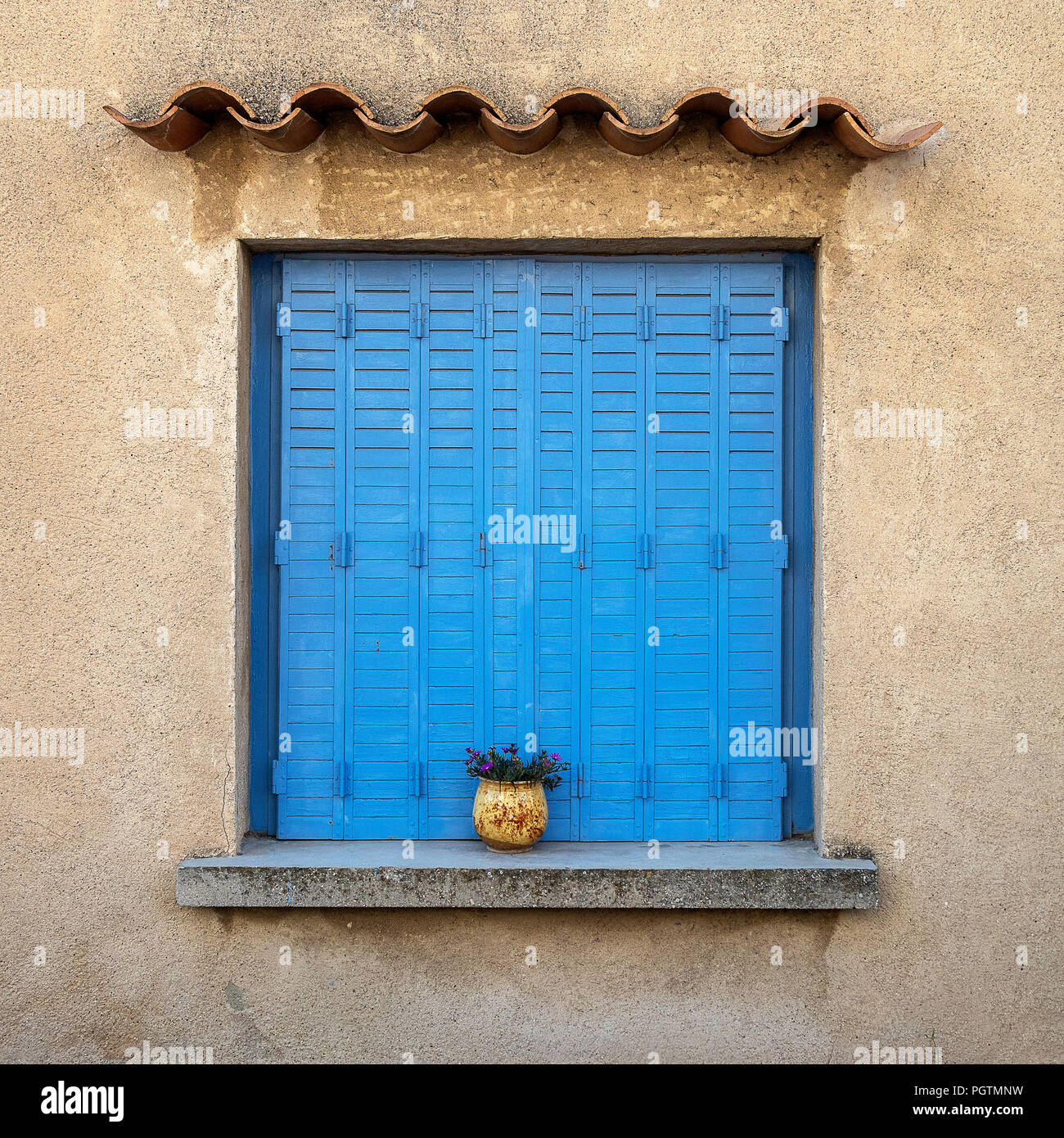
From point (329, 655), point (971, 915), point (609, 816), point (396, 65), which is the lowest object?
point (971, 915)

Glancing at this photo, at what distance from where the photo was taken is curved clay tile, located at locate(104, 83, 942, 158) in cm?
354

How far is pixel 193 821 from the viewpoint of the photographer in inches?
153

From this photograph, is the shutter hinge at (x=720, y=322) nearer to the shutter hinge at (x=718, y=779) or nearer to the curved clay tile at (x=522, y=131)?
the curved clay tile at (x=522, y=131)

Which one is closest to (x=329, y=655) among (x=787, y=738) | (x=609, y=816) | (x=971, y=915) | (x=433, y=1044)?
(x=609, y=816)

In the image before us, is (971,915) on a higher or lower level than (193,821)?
lower

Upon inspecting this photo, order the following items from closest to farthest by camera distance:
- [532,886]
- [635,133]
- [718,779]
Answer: [635,133]
[532,886]
[718,779]

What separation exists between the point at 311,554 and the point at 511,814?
1.35 m

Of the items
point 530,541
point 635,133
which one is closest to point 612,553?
point 530,541

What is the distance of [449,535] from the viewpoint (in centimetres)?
409

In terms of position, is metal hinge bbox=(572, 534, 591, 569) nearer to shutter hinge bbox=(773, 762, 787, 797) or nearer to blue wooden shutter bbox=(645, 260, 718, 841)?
blue wooden shutter bbox=(645, 260, 718, 841)

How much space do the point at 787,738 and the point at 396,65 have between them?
3158 millimetres

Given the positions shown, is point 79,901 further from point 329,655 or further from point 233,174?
point 233,174

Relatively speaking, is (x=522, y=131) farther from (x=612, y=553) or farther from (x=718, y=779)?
(x=718, y=779)
